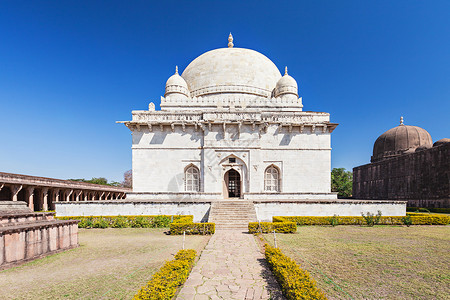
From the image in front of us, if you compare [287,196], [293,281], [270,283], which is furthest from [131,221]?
[293,281]

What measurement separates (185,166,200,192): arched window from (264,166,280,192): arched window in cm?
635

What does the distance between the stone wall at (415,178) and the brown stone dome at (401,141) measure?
159 inches

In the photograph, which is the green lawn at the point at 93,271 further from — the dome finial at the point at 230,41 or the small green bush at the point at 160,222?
the dome finial at the point at 230,41

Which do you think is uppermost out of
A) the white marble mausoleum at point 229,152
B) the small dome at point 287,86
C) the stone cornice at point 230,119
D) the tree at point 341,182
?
the small dome at point 287,86

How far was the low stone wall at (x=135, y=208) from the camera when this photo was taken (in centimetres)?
1677

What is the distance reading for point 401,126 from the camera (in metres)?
39.2

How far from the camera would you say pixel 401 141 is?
123 feet

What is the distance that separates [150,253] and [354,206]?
14406mm

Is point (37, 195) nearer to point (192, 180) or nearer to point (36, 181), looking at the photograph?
point (36, 181)

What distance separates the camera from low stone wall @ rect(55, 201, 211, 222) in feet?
55.0

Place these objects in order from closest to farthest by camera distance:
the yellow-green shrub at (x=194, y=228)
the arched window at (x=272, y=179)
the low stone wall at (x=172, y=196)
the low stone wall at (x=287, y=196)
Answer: the yellow-green shrub at (x=194, y=228) → the low stone wall at (x=287, y=196) → the low stone wall at (x=172, y=196) → the arched window at (x=272, y=179)

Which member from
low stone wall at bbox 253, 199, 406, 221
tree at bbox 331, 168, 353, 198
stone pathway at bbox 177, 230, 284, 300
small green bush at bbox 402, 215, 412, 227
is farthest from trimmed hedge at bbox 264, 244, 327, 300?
tree at bbox 331, 168, 353, 198

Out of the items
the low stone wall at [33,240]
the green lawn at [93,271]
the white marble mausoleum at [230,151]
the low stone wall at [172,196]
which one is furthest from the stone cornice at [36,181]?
the green lawn at [93,271]

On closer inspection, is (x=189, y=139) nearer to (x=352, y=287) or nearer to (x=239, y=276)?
(x=239, y=276)
